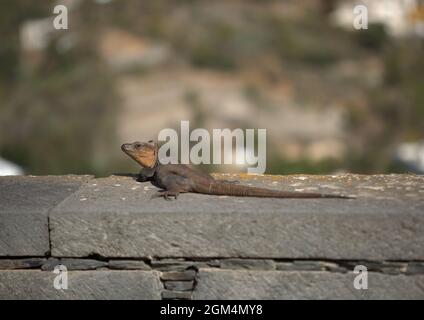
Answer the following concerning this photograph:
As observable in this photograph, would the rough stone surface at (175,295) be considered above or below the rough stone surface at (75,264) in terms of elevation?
below

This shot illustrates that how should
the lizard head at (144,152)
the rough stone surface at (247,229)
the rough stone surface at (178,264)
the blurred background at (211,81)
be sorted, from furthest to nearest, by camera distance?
the blurred background at (211,81) → the lizard head at (144,152) → the rough stone surface at (178,264) → the rough stone surface at (247,229)

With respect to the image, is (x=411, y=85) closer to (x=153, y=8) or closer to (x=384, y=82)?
(x=384, y=82)

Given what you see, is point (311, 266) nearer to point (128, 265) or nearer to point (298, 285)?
point (298, 285)

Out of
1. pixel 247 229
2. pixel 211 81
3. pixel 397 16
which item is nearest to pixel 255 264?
pixel 247 229

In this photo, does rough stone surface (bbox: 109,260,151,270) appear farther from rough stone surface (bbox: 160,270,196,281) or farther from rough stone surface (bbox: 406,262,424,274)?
rough stone surface (bbox: 406,262,424,274)

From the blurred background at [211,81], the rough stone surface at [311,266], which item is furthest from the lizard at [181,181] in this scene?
the blurred background at [211,81]

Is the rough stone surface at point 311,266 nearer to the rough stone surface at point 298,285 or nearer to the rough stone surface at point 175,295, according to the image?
the rough stone surface at point 298,285
